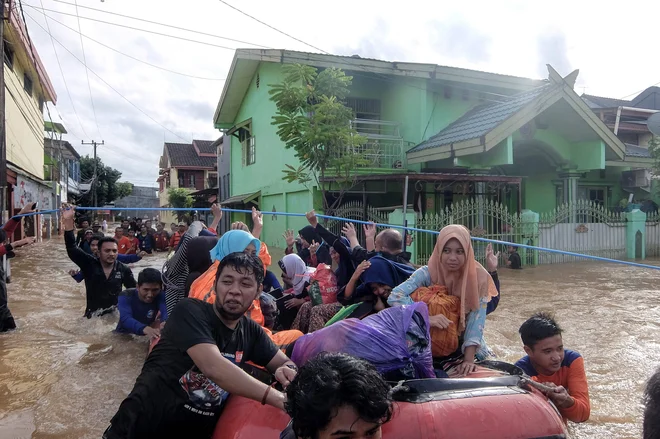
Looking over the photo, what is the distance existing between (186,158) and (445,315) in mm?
39633

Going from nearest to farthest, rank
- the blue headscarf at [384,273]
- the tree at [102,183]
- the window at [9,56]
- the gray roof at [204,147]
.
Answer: the blue headscarf at [384,273] → the window at [9,56] → the tree at [102,183] → the gray roof at [204,147]

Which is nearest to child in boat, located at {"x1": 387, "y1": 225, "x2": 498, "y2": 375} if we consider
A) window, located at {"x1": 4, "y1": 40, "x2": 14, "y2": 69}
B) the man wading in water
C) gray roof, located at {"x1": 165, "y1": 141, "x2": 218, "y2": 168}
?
the man wading in water

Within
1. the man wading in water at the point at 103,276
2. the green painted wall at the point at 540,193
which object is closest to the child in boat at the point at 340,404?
the man wading in water at the point at 103,276

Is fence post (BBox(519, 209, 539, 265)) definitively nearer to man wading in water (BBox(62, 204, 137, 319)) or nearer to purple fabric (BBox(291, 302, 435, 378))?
man wading in water (BBox(62, 204, 137, 319))

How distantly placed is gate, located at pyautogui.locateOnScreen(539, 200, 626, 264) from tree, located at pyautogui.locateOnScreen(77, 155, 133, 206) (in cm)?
3643

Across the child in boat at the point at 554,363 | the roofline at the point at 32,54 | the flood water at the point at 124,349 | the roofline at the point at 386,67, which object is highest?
the roofline at the point at 32,54

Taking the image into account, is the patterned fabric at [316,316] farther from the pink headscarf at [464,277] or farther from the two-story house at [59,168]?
the two-story house at [59,168]

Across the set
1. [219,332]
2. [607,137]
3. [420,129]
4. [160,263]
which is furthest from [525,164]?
[219,332]

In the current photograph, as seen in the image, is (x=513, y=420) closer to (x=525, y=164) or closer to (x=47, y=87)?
(x=525, y=164)

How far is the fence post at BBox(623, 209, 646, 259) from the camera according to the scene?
13750 millimetres

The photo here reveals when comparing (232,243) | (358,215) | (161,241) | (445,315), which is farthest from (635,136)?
(232,243)

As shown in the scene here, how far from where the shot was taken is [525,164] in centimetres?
1526

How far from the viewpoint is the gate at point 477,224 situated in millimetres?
11188

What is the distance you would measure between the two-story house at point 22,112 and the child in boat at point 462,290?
43.3 feet
